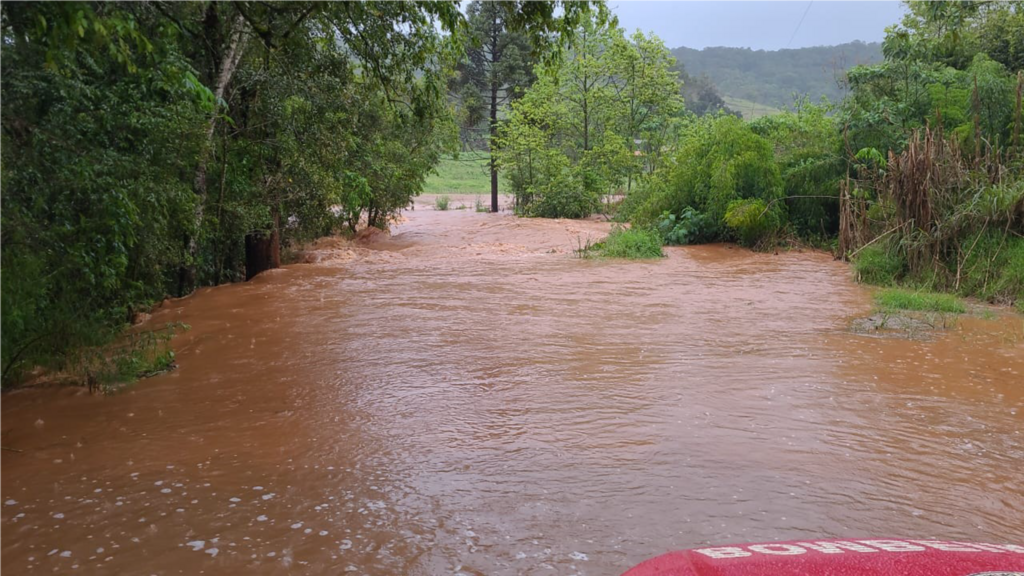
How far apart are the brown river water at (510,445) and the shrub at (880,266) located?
2.73m

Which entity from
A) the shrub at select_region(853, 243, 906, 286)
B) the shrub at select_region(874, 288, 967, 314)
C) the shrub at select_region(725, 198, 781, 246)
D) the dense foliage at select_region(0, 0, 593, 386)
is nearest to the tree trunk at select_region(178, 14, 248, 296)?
the dense foliage at select_region(0, 0, 593, 386)

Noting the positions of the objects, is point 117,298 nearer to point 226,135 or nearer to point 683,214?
point 226,135

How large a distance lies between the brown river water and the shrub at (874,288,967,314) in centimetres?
75

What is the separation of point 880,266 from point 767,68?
12412cm

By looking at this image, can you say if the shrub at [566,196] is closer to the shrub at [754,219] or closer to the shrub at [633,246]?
the shrub at [633,246]

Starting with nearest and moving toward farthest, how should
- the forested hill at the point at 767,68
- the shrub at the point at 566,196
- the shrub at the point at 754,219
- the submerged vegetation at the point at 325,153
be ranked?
the submerged vegetation at the point at 325,153
the shrub at the point at 754,219
the shrub at the point at 566,196
the forested hill at the point at 767,68

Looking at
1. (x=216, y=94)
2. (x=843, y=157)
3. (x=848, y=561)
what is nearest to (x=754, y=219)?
(x=843, y=157)

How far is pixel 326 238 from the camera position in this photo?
66.0 feet

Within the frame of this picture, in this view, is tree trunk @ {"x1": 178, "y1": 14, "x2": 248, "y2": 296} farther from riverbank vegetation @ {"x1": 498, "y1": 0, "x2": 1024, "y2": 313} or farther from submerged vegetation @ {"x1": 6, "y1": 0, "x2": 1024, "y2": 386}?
riverbank vegetation @ {"x1": 498, "y1": 0, "x2": 1024, "y2": 313}

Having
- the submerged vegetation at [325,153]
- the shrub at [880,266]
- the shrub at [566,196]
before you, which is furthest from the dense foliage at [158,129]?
the shrub at [566,196]

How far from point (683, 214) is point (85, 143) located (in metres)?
14.4

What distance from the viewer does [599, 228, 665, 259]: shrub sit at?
54.5ft

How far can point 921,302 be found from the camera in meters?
10.0

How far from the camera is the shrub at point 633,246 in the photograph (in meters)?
16.6
